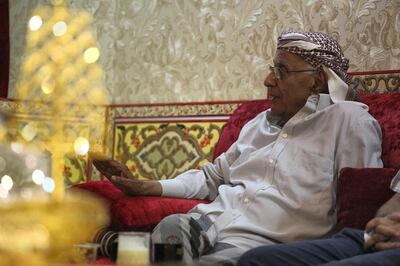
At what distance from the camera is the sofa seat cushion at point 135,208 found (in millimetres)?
2611

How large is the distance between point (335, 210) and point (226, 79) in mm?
1559

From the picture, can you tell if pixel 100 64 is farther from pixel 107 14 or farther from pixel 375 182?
pixel 375 182

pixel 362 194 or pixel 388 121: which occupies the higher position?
pixel 388 121

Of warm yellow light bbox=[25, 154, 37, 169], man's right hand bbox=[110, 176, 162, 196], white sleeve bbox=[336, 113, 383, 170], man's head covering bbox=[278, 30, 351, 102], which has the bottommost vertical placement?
man's right hand bbox=[110, 176, 162, 196]

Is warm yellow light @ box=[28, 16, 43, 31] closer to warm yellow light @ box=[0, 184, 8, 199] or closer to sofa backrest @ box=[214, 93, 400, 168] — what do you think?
warm yellow light @ box=[0, 184, 8, 199]

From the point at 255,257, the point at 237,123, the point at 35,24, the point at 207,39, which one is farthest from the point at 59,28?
the point at 207,39

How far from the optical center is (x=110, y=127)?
4363 millimetres

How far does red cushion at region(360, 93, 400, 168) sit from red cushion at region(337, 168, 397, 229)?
0.85 ft

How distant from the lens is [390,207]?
2156 mm

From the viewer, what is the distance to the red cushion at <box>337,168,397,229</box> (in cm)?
223

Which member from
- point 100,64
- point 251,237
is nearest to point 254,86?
point 100,64

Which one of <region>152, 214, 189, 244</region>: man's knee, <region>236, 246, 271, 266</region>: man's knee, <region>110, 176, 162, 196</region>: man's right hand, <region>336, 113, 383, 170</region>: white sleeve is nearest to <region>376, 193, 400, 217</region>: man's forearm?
<region>336, 113, 383, 170</region>: white sleeve

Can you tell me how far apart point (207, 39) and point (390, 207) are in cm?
207

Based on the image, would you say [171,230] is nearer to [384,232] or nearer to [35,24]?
[384,232]
